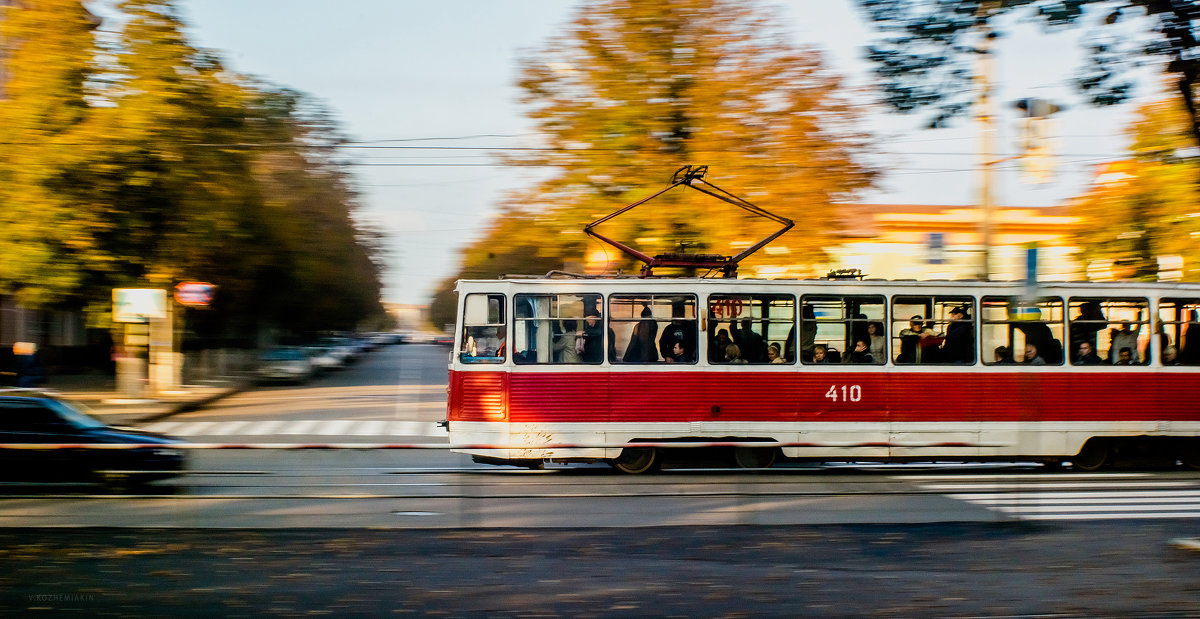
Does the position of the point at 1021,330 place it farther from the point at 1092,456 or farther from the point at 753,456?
the point at 753,456

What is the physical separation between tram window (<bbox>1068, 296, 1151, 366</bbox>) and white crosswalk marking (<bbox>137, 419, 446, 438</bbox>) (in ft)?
40.2

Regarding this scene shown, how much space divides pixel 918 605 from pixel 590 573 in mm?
2341

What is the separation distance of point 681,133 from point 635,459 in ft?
44.4

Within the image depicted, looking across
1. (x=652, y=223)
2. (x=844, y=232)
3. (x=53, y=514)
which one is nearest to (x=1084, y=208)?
(x=844, y=232)

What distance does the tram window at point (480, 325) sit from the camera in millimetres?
14586

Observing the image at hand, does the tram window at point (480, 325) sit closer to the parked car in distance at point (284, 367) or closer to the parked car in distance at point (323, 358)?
the parked car in distance at point (284, 367)

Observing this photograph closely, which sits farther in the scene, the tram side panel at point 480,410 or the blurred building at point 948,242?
the blurred building at point 948,242

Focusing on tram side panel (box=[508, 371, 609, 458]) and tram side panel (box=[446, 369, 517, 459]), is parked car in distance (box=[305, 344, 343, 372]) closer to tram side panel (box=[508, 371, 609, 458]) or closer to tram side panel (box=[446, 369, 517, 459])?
tram side panel (box=[446, 369, 517, 459])

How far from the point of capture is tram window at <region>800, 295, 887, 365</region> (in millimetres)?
14812

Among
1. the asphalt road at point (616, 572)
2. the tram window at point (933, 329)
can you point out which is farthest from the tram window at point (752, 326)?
the asphalt road at point (616, 572)

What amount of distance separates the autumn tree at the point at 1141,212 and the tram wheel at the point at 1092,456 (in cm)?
1095

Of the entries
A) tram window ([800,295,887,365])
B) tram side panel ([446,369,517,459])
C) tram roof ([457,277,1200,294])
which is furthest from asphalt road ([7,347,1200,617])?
tram roof ([457,277,1200,294])

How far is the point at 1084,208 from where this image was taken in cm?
3069

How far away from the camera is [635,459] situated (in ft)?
48.0
